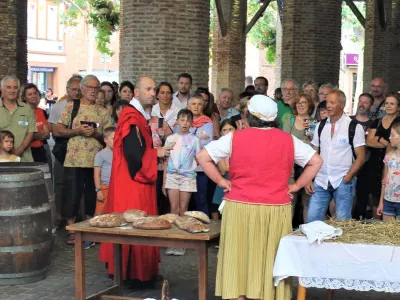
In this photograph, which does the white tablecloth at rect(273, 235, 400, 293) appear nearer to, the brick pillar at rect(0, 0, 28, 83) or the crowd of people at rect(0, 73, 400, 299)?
the crowd of people at rect(0, 73, 400, 299)

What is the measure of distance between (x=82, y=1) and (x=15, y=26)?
23771 millimetres

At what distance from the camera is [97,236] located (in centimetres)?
636

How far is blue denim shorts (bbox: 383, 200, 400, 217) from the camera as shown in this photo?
25.5 ft

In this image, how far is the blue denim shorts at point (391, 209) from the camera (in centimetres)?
777

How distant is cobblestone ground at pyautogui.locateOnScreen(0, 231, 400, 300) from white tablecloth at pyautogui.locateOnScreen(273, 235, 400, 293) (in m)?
1.66

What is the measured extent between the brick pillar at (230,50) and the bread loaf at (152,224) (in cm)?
2047

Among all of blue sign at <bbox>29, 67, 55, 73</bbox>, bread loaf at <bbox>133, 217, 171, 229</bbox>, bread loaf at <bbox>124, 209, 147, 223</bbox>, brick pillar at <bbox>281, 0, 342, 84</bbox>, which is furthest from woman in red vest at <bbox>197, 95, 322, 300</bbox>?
blue sign at <bbox>29, 67, 55, 73</bbox>

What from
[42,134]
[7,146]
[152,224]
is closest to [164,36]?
[42,134]

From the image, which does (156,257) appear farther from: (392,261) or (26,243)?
(392,261)

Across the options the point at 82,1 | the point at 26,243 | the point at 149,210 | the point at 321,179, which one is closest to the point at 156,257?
the point at 149,210

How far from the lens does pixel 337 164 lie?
7.81 meters

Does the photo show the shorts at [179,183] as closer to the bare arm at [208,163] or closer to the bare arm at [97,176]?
the bare arm at [97,176]

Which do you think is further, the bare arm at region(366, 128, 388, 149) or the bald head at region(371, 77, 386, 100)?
the bald head at region(371, 77, 386, 100)

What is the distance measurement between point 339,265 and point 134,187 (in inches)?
90.4
